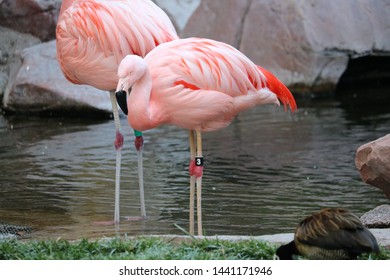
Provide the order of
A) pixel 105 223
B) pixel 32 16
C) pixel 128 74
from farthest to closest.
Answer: pixel 32 16 < pixel 105 223 < pixel 128 74

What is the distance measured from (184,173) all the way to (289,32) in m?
4.46

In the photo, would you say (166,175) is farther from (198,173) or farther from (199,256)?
(199,256)

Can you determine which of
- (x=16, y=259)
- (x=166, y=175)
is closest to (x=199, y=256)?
(x=16, y=259)

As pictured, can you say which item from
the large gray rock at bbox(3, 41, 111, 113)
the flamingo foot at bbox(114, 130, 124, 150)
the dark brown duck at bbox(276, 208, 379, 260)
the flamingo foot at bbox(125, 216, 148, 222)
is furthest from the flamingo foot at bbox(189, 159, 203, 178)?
the large gray rock at bbox(3, 41, 111, 113)

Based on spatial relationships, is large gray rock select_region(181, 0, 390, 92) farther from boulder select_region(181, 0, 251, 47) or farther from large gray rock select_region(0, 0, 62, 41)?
large gray rock select_region(0, 0, 62, 41)

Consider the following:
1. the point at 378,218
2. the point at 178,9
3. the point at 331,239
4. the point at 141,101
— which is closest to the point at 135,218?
the point at 141,101

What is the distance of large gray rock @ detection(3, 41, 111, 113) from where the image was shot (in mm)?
11156

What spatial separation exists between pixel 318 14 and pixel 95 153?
14.2 ft

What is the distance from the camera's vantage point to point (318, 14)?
1223 centimetres

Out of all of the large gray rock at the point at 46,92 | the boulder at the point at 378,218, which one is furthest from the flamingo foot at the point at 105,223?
the large gray rock at the point at 46,92

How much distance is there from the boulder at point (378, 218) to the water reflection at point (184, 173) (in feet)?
1.67

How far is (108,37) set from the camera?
6.68 m

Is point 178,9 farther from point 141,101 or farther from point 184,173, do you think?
point 141,101

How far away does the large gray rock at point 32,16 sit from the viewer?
1230 centimetres
